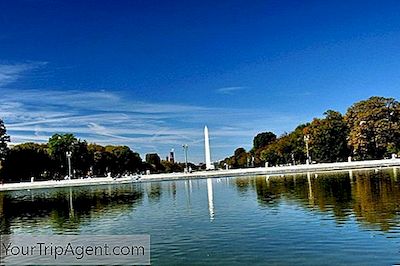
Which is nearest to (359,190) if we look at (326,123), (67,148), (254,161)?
(326,123)

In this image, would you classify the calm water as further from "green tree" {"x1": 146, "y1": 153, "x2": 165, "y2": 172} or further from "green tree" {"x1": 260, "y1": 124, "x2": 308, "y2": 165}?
"green tree" {"x1": 146, "y1": 153, "x2": 165, "y2": 172}

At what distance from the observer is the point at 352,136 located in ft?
265

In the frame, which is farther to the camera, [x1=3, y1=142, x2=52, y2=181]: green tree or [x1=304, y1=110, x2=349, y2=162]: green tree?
[x1=3, y1=142, x2=52, y2=181]: green tree

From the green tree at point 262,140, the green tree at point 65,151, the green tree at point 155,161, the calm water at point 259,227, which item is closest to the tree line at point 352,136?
the green tree at point 262,140

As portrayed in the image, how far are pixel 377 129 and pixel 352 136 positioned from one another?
14.7 ft

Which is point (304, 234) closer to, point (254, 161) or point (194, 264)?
point (194, 264)

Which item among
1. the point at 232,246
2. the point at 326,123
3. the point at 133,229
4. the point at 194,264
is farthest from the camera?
the point at 326,123

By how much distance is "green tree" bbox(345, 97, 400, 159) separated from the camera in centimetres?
7744

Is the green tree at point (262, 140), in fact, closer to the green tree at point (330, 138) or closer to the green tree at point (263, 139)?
the green tree at point (263, 139)

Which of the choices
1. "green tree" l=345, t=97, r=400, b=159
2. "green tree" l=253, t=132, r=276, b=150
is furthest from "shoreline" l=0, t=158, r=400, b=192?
"green tree" l=253, t=132, r=276, b=150

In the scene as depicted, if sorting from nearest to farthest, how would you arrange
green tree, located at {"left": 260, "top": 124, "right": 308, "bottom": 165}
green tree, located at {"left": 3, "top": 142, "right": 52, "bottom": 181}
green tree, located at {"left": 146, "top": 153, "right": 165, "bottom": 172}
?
green tree, located at {"left": 3, "top": 142, "right": 52, "bottom": 181} → green tree, located at {"left": 260, "top": 124, "right": 308, "bottom": 165} → green tree, located at {"left": 146, "top": 153, "right": 165, "bottom": 172}

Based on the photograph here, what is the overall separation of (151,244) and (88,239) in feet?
9.44

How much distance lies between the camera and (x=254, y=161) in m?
133

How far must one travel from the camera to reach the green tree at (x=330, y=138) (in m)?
87.4
